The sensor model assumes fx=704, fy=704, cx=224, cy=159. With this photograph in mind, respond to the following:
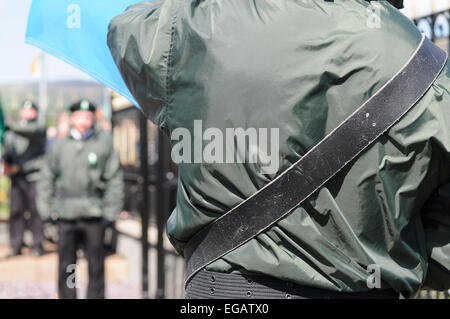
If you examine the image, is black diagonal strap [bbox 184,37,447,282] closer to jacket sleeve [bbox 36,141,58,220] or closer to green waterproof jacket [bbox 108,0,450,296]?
green waterproof jacket [bbox 108,0,450,296]

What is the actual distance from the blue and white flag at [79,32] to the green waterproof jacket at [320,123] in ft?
2.63

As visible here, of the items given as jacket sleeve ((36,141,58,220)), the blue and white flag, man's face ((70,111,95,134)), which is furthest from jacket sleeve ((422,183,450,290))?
jacket sleeve ((36,141,58,220))

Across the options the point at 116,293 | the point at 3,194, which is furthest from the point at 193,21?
the point at 3,194

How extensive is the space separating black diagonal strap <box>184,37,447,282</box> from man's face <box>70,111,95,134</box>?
5.06 m

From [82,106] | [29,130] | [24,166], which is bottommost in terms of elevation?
[24,166]

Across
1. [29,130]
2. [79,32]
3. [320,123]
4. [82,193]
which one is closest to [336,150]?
[320,123]

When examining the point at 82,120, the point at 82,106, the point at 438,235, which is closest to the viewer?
the point at 438,235

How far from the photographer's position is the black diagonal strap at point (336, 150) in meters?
1.80

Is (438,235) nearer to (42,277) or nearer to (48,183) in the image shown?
(48,183)

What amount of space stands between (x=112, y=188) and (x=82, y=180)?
298mm

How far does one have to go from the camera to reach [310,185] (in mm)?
1841

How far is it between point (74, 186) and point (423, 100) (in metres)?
5.23

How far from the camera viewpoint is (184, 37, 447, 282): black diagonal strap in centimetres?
180

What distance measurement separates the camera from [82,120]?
6.77 meters
